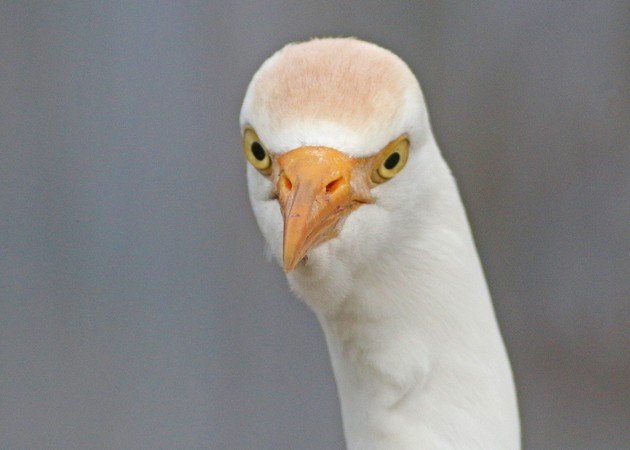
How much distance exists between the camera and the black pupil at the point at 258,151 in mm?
919

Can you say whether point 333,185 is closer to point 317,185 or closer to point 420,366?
point 317,185

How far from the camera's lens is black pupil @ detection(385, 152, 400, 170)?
91 cm

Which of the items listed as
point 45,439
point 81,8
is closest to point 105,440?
point 45,439

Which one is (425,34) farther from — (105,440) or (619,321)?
(105,440)

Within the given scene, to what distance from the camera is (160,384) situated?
2.52 metres

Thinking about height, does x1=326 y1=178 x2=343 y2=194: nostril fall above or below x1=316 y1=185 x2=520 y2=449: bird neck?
above

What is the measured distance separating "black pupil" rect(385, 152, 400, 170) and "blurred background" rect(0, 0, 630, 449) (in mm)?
1557

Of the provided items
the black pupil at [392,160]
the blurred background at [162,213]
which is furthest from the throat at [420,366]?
the blurred background at [162,213]

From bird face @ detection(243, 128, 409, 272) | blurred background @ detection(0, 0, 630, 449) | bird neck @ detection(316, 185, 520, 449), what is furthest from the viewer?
blurred background @ detection(0, 0, 630, 449)

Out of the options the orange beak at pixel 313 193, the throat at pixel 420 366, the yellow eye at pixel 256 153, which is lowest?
the throat at pixel 420 366

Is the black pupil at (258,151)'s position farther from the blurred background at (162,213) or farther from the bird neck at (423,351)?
the blurred background at (162,213)

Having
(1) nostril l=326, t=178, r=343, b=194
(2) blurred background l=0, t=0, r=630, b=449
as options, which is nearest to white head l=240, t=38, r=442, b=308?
(1) nostril l=326, t=178, r=343, b=194

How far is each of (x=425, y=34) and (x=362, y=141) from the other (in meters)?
1.77

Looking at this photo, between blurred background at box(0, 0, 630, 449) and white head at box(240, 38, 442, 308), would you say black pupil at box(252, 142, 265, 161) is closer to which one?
white head at box(240, 38, 442, 308)
